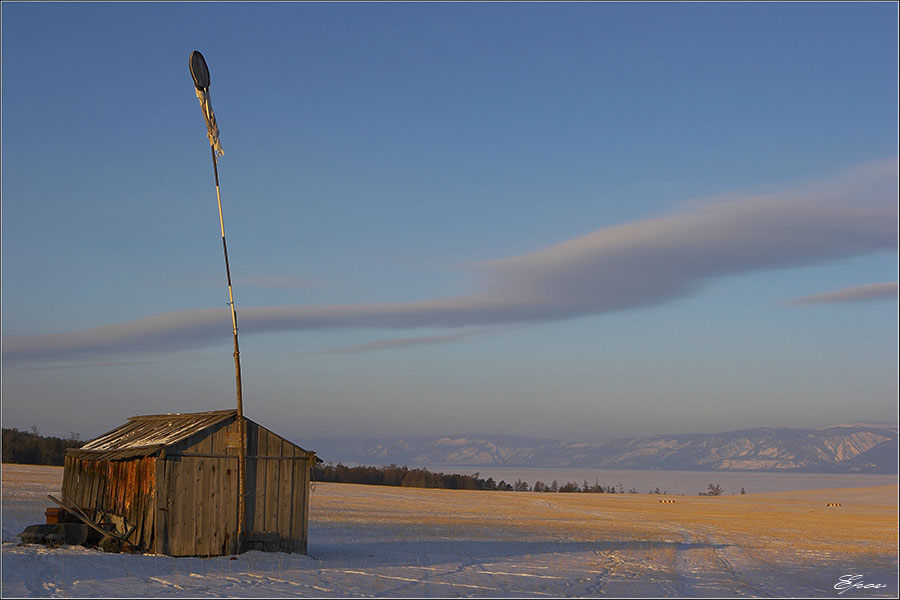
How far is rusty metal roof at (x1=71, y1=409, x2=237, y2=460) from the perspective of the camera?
24.3 m

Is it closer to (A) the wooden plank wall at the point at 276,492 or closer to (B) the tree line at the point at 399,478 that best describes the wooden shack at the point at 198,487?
(A) the wooden plank wall at the point at 276,492

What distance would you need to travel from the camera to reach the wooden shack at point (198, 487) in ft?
77.5

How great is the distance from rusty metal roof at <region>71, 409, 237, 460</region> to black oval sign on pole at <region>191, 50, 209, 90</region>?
28.0 ft

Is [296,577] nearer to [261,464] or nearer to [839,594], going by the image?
[261,464]

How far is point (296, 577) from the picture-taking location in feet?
70.5

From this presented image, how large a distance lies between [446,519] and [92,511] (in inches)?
941

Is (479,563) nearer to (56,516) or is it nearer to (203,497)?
(203,497)

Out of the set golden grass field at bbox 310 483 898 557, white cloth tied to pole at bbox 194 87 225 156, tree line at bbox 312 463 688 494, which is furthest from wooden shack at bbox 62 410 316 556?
tree line at bbox 312 463 688 494

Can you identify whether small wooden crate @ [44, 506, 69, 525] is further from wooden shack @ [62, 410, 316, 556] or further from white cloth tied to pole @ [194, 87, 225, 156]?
white cloth tied to pole @ [194, 87, 225, 156]

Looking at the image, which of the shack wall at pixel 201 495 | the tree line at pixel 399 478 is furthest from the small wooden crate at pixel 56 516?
the tree line at pixel 399 478

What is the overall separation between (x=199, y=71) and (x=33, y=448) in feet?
207

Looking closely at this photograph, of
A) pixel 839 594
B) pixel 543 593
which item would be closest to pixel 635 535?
pixel 839 594

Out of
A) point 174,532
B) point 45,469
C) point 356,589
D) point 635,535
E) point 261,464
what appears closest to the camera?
point 356,589

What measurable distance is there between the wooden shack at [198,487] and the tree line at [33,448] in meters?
53.8
